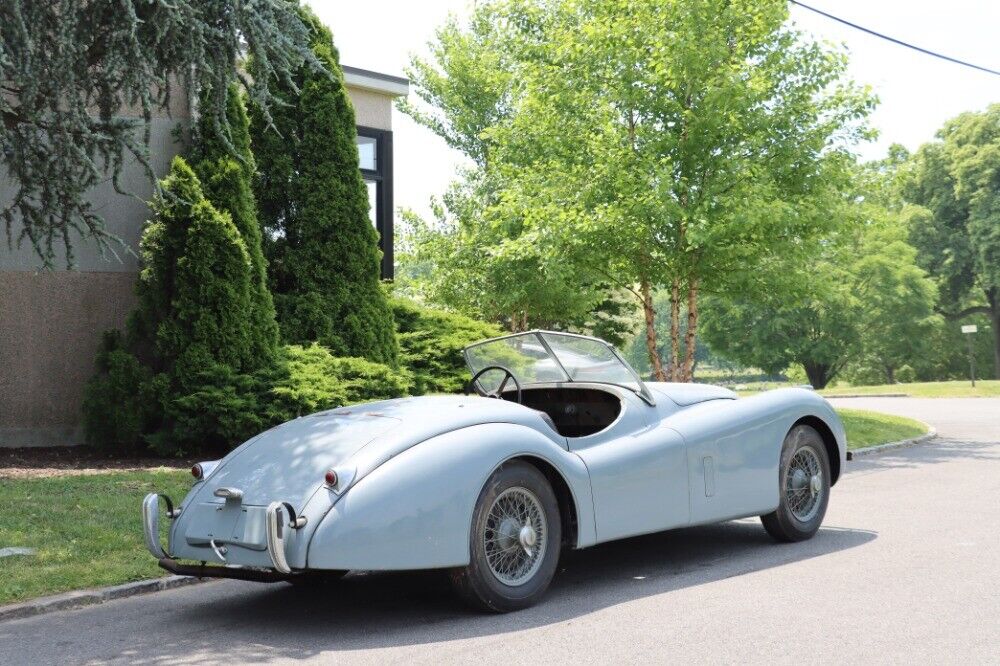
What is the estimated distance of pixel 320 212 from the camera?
15.2m

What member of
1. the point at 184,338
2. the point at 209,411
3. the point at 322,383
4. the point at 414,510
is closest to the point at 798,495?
the point at 414,510

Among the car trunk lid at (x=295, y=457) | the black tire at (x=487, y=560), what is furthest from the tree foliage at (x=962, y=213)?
the car trunk lid at (x=295, y=457)

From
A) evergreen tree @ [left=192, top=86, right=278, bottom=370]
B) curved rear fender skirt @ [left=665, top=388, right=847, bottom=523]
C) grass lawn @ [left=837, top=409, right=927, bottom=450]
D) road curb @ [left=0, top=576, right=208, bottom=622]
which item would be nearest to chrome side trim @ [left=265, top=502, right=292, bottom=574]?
road curb @ [left=0, top=576, right=208, bottom=622]

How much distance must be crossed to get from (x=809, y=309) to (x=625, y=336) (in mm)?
26263

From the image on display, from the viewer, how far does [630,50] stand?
58.6ft

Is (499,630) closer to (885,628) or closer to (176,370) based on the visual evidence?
(885,628)

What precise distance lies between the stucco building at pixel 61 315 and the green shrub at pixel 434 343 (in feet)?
13.3

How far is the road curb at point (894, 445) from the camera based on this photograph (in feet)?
52.9

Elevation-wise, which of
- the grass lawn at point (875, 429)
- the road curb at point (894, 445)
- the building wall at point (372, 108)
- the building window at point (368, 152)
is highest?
the building wall at point (372, 108)

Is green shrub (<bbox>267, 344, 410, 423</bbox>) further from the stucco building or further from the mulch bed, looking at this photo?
the stucco building

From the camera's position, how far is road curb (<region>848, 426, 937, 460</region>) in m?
16.1

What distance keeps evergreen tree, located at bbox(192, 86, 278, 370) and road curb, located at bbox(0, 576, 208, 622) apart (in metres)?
6.30

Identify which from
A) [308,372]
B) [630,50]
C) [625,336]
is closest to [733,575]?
[308,372]

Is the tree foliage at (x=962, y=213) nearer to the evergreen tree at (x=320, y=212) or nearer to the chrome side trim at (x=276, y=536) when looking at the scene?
the evergreen tree at (x=320, y=212)
